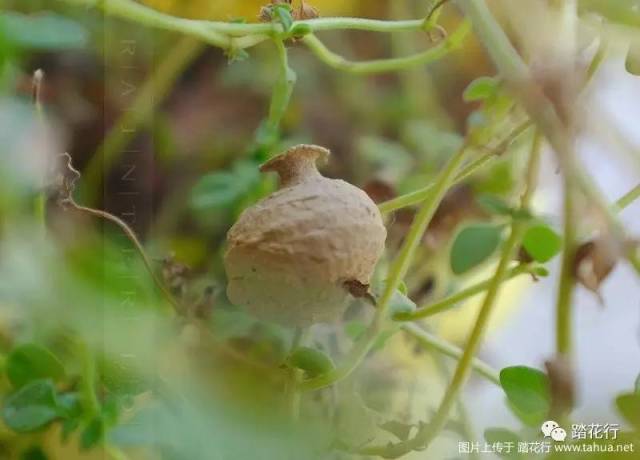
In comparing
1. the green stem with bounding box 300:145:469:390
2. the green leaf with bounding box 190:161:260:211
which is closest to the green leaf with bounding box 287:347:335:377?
the green stem with bounding box 300:145:469:390

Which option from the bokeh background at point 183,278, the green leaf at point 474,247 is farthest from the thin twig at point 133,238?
the green leaf at point 474,247

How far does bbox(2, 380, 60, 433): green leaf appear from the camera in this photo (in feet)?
1.11

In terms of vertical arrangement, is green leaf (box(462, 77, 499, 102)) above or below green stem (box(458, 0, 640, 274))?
above

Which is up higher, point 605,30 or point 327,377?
point 605,30

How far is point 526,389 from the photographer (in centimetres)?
32

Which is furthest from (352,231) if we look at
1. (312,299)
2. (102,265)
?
(102,265)

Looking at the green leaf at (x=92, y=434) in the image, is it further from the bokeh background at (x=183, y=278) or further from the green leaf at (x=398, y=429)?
the green leaf at (x=398, y=429)

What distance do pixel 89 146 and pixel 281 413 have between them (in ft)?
0.54

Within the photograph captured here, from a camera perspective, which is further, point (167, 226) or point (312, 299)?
point (167, 226)

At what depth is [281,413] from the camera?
35 centimetres

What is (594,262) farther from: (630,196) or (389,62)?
(389,62)

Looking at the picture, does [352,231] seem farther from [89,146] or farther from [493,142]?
[89,146]

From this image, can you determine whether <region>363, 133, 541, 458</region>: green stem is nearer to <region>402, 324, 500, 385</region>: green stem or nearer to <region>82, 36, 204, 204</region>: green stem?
<region>402, 324, 500, 385</region>: green stem

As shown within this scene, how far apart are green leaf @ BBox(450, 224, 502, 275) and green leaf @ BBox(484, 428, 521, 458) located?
0.24 ft
